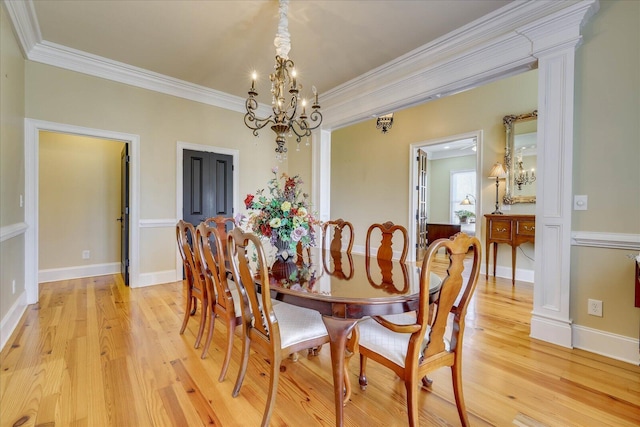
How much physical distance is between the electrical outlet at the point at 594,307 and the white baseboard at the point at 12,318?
4488 mm

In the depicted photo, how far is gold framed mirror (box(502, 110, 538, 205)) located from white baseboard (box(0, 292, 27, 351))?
19.3ft

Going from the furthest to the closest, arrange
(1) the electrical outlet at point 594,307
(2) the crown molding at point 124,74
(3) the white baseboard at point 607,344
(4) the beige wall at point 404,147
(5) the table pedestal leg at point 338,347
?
(4) the beige wall at point 404,147 → (2) the crown molding at point 124,74 → (1) the electrical outlet at point 594,307 → (3) the white baseboard at point 607,344 → (5) the table pedestal leg at point 338,347

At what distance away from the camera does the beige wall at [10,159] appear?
228cm

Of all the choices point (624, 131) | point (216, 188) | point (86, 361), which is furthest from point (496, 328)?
point (216, 188)

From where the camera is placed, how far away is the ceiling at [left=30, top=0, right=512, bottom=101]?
8.23ft

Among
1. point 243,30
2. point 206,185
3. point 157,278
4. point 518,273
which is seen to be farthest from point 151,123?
point 518,273

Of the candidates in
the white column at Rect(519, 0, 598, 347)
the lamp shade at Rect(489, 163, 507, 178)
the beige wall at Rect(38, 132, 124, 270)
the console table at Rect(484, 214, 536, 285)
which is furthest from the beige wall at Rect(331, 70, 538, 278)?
the beige wall at Rect(38, 132, 124, 270)

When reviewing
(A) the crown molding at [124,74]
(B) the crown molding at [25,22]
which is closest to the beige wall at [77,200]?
(A) the crown molding at [124,74]

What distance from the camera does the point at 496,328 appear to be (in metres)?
2.57

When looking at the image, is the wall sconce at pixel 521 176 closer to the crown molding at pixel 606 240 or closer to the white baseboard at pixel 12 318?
the crown molding at pixel 606 240

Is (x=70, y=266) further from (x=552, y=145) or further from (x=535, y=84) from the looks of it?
(x=535, y=84)

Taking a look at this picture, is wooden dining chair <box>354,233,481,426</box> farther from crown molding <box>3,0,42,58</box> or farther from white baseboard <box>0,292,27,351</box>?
crown molding <box>3,0,42,58</box>

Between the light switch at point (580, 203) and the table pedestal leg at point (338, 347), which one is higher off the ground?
the light switch at point (580, 203)

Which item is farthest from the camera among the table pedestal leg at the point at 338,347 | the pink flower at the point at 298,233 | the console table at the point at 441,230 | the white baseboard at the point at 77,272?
the console table at the point at 441,230
